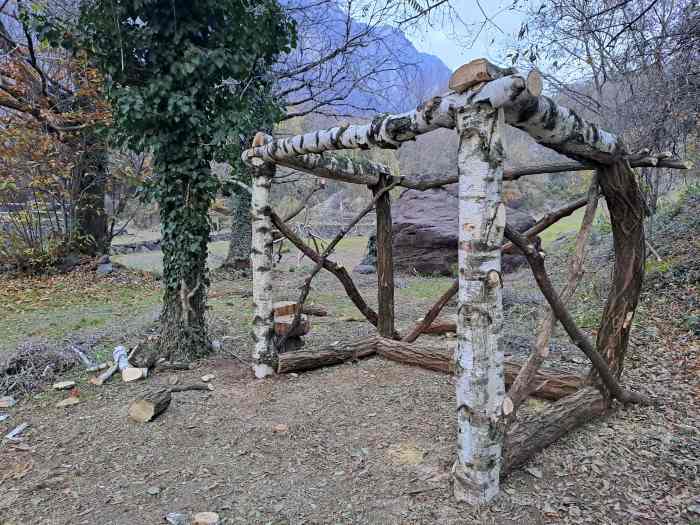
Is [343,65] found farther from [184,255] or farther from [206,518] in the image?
[206,518]

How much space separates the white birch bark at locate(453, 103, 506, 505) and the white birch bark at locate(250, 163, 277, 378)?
7.05 feet

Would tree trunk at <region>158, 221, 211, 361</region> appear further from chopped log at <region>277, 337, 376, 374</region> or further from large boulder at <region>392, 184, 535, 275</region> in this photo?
large boulder at <region>392, 184, 535, 275</region>

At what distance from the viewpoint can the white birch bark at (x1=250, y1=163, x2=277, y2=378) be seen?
12.8ft

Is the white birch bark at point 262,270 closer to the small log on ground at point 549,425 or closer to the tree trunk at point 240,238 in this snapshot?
the small log on ground at point 549,425

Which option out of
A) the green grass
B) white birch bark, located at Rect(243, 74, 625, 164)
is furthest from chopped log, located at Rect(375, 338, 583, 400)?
the green grass

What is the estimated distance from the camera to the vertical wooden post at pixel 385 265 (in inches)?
178

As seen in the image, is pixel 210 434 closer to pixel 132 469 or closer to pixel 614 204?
pixel 132 469

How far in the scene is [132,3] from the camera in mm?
3781

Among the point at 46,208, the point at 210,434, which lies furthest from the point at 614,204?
the point at 46,208

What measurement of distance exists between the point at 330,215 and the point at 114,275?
1242cm

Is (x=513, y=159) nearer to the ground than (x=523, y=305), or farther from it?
farther from it

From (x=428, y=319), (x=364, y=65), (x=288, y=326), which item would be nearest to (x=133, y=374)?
(x=288, y=326)

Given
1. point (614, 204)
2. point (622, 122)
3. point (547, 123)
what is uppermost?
point (622, 122)

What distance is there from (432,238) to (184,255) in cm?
693
